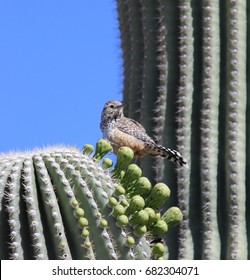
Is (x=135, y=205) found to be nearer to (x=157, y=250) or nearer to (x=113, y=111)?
(x=157, y=250)

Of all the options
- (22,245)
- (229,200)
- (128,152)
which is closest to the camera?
(22,245)

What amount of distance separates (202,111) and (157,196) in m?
2.89

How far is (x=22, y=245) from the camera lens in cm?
373

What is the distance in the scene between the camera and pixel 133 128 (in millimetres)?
7598

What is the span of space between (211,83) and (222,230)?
94cm

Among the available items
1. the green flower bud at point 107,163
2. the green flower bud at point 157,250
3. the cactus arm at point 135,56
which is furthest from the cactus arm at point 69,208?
the cactus arm at point 135,56

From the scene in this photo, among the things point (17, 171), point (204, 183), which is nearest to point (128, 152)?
point (17, 171)

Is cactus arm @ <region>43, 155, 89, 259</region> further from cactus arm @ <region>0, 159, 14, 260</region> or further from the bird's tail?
the bird's tail

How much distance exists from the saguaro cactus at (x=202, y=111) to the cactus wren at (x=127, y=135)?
6 cm

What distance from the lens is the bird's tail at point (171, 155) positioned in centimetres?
677

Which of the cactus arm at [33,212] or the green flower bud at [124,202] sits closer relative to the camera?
the cactus arm at [33,212]

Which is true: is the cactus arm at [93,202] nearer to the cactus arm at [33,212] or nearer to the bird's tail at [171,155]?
the cactus arm at [33,212]

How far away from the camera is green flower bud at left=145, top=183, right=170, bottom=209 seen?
4.06 m
